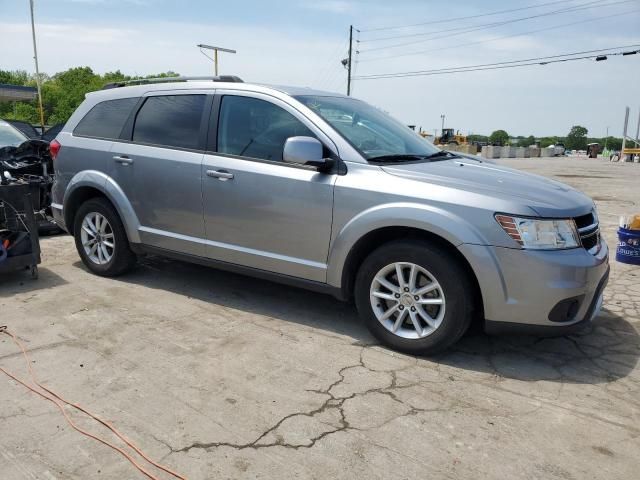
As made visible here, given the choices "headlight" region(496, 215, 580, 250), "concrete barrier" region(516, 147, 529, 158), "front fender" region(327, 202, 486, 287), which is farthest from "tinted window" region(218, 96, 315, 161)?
"concrete barrier" region(516, 147, 529, 158)

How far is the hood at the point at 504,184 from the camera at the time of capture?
3363 millimetres

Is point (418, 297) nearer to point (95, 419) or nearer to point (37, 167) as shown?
point (95, 419)

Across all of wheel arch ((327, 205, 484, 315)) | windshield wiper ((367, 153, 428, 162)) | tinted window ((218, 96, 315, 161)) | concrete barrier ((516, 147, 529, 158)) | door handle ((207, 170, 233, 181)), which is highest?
tinted window ((218, 96, 315, 161))

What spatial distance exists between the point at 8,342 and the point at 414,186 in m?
3.03

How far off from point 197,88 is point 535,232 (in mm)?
3059

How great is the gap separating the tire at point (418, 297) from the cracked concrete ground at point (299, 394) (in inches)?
6.4

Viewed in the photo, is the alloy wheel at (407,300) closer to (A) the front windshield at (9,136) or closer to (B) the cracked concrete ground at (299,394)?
(B) the cracked concrete ground at (299,394)

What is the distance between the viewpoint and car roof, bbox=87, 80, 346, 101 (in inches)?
171

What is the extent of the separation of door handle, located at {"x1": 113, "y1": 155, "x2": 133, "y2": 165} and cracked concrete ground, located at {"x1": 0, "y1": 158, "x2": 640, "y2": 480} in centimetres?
122

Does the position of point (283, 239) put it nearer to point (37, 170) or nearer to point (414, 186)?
point (414, 186)

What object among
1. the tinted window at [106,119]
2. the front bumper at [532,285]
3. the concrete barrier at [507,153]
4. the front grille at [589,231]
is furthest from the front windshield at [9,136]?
the concrete barrier at [507,153]

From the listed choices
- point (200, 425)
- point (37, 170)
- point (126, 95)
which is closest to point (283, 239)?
point (200, 425)

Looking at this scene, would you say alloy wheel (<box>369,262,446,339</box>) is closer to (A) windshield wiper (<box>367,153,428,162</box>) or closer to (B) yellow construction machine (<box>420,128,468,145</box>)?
(A) windshield wiper (<box>367,153,428,162</box>)

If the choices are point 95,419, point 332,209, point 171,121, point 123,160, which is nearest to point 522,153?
point 171,121
